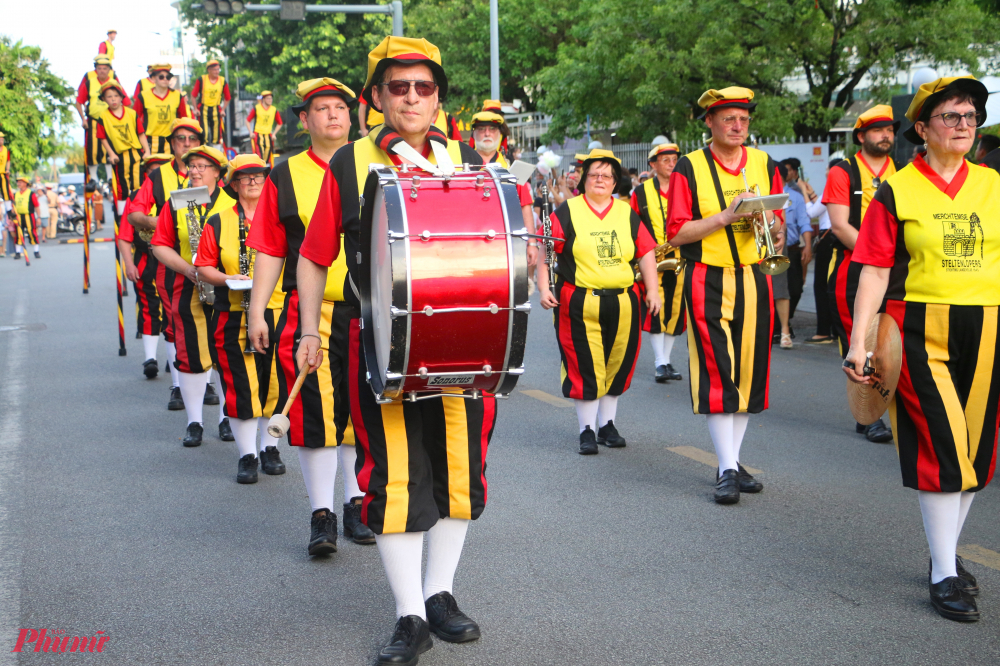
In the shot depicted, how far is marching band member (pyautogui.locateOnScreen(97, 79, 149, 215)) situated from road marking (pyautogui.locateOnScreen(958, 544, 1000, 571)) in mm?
8923

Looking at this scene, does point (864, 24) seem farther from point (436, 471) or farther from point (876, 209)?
point (436, 471)

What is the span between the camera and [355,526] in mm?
5320

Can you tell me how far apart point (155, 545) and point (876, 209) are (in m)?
3.61

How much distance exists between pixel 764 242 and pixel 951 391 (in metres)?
2.00

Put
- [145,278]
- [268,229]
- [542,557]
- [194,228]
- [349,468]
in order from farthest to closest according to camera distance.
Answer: [145,278] → [194,228] → [349,468] → [542,557] → [268,229]

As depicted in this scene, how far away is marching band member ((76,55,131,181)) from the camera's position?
1129cm

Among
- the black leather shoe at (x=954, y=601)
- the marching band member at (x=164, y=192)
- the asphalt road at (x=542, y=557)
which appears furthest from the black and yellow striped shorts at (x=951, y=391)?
the marching band member at (x=164, y=192)

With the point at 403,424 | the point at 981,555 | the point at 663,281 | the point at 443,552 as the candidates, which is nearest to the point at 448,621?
the point at 443,552

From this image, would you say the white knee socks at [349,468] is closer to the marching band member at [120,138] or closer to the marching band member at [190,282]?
the marching band member at [190,282]

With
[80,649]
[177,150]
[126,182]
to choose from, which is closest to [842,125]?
[126,182]

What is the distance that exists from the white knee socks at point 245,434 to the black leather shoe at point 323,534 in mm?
1502

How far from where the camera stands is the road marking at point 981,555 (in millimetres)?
4715

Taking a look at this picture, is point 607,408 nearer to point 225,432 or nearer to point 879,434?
point 879,434

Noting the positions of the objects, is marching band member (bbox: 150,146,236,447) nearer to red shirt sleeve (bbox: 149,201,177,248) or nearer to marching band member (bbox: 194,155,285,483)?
red shirt sleeve (bbox: 149,201,177,248)
